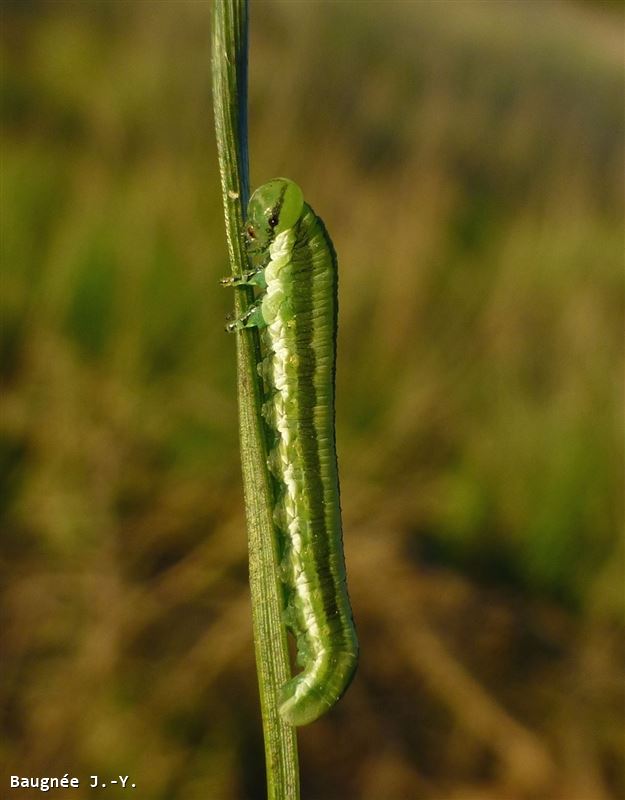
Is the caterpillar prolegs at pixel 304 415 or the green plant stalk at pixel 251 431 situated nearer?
the green plant stalk at pixel 251 431

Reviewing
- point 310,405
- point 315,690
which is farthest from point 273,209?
point 315,690

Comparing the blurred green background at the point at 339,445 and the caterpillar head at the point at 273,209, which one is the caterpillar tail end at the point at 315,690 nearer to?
the caterpillar head at the point at 273,209

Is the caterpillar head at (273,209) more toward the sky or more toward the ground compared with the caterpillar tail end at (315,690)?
more toward the sky

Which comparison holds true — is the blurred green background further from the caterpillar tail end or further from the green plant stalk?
the green plant stalk

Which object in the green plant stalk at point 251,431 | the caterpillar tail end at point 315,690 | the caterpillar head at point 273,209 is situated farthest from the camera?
the caterpillar head at point 273,209

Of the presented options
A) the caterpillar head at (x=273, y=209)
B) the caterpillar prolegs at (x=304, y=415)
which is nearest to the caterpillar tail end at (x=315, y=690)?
the caterpillar prolegs at (x=304, y=415)

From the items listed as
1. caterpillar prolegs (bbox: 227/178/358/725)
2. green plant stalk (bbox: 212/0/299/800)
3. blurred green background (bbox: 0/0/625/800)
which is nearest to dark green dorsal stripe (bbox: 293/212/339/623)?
caterpillar prolegs (bbox: 227/178/358/725)

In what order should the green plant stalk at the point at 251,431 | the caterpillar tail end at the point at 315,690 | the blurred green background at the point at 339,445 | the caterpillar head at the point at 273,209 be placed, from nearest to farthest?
the green plant stalk at the point at 251,431 < the caterpillar tail end at the point at 315,690 < the caterpillar head at the point at 273,209 < the blurred green background at the point at 339,445
